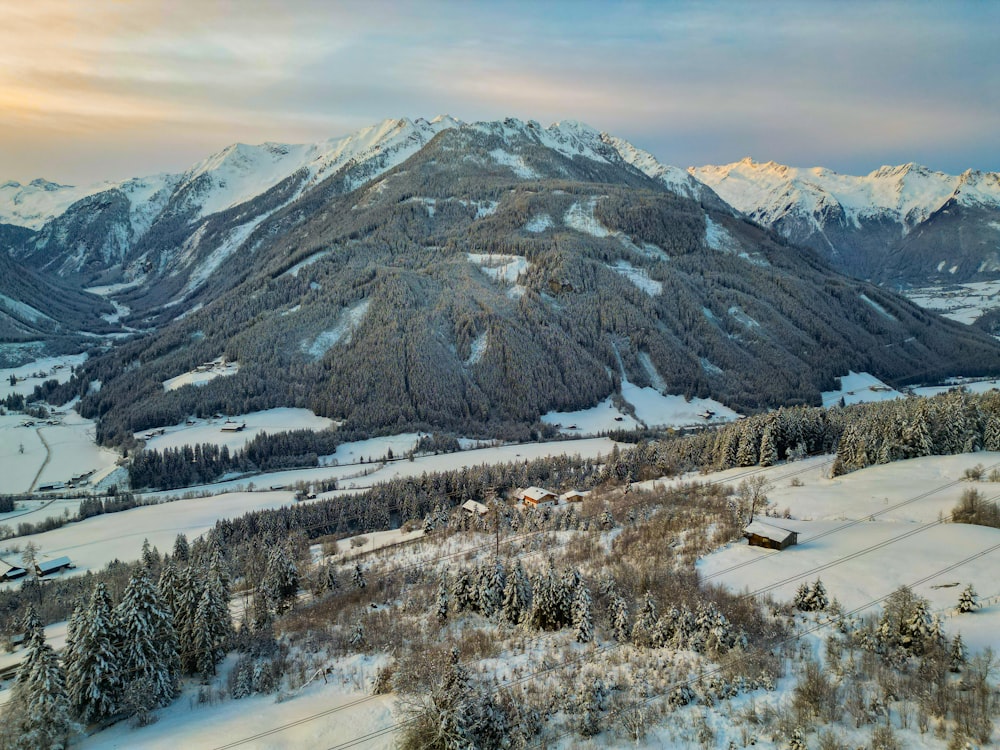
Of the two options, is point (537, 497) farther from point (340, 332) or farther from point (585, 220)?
point (585, 220)

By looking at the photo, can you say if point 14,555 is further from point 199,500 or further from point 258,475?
point 258,475

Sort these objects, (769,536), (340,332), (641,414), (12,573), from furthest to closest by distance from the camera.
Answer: (340,332) → (641,414) → (12,573) → (769,536)

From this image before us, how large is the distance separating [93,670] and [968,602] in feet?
127

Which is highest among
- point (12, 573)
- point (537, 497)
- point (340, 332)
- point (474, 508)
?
point (340, 332)

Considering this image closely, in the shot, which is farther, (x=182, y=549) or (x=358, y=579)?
(x=182, y=549)

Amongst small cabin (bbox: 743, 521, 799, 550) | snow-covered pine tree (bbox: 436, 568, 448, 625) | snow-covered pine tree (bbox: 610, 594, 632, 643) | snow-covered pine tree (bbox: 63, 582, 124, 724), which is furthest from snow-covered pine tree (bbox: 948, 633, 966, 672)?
snow-covered pine tree (bbox: 63, 582, 124, 724)

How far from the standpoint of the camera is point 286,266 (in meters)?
173

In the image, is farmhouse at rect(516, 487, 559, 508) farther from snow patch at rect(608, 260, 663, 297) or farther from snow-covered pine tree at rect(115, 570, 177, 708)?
snow patch at rect(608, 260, 663, 297)

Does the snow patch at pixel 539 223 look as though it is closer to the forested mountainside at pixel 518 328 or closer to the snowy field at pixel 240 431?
the forested mountainside at pixel 518 328

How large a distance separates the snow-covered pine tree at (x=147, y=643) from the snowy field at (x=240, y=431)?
74.4 m

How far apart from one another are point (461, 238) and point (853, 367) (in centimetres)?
11092

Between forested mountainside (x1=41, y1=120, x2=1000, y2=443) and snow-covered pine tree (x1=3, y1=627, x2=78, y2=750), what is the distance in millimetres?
83870

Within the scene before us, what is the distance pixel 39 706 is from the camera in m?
23.6

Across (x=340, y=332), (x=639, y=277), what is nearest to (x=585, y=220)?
(x=639, y=277)
